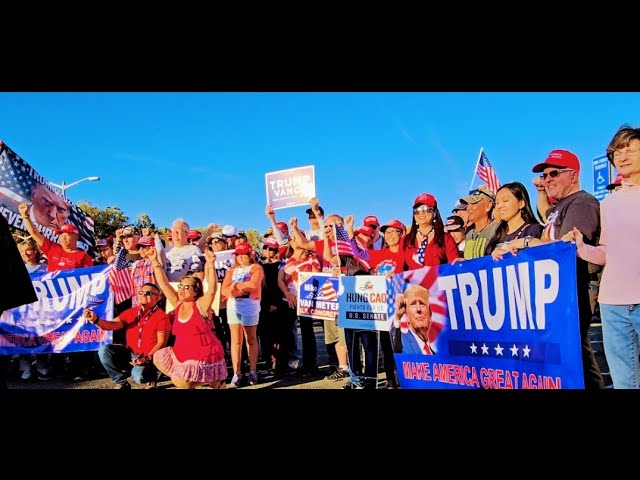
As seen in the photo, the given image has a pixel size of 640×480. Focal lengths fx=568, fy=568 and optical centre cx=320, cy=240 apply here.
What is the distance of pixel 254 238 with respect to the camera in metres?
6.53

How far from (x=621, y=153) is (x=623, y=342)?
1271 millimetres

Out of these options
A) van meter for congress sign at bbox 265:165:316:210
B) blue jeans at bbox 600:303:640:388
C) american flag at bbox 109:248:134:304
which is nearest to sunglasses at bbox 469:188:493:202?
blue jeans at bbox 600:303:640:388

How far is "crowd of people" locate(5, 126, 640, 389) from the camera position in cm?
379

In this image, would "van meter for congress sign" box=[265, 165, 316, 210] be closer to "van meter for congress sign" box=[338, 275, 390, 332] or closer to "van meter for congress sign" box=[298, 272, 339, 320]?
"van meter for congress sign" box=[338, 275, 390, 332]

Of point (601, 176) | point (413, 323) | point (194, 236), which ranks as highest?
point (601, 176)

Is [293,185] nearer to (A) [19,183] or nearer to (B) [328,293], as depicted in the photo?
(B) [328,293]

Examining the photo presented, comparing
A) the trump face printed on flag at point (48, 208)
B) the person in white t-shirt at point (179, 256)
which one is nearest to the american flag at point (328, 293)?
the person in white t-shirt at point (179, 256)

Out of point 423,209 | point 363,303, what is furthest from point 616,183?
point 363,303

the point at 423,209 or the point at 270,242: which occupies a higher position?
the point at 423,209

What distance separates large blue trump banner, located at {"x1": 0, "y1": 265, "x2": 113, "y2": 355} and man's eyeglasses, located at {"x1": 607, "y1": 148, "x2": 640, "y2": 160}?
4.68m
